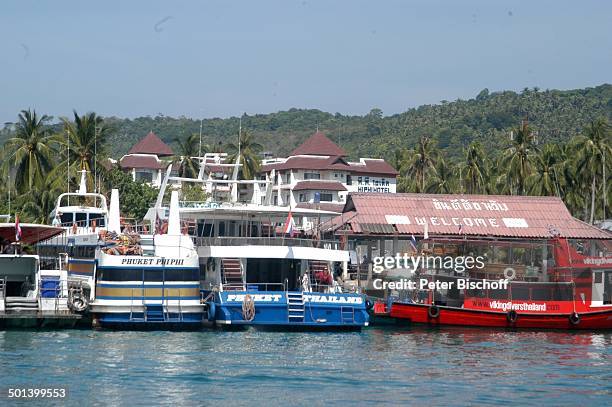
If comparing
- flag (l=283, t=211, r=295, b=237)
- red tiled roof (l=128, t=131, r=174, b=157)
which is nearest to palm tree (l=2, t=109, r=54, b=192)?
flag (l=283, t=211, r=295, b=237)

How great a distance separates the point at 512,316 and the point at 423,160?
5989 cm

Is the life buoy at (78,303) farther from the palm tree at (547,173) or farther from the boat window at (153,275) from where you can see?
the palm tree at (547,173)

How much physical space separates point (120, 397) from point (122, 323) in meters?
14.0

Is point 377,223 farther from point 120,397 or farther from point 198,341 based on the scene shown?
point 120,397

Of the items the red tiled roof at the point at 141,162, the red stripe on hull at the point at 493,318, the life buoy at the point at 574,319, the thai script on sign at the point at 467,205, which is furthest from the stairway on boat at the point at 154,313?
the red tiled roof at the point at 141,162

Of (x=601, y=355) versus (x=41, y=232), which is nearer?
(x=601, y=355)

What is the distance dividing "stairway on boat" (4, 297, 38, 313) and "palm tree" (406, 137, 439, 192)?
2701 inches

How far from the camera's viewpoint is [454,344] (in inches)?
1613

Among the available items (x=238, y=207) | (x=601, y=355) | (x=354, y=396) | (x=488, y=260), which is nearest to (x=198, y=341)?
(x=238, y=207)

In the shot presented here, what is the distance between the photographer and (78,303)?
42094 millimetres

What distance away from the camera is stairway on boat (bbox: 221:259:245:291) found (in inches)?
1734

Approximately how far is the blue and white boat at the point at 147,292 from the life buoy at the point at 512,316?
45.9 ft

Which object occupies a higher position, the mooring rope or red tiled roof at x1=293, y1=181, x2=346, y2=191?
red tiled roof at x1=293, y1=181, x2=346, y2=191

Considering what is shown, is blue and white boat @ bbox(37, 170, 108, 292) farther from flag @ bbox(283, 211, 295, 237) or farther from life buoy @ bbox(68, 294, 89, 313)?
flag @ bbox(283, 211, 295, 237)
